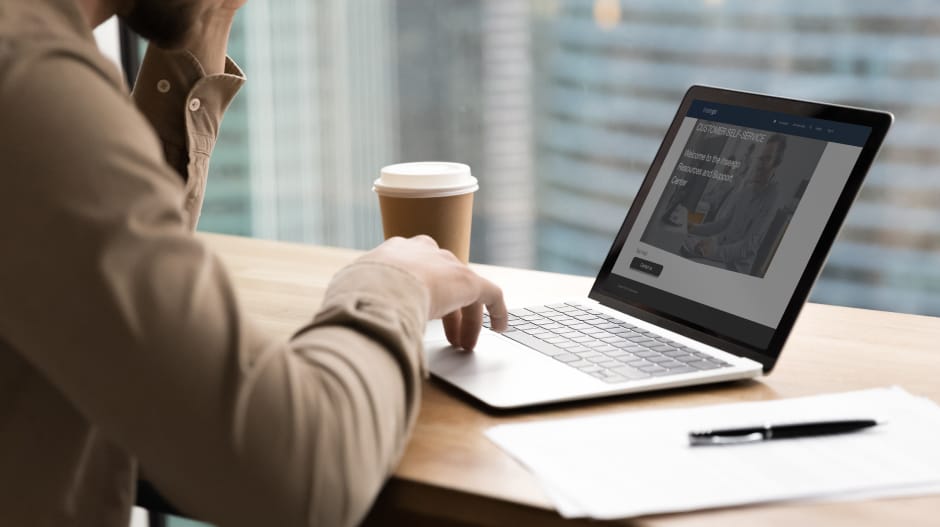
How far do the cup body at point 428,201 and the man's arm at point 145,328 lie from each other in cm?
51

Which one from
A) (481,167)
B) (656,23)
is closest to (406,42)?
(481,167)

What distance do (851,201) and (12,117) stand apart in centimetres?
68

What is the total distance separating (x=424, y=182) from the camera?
44.8 inches

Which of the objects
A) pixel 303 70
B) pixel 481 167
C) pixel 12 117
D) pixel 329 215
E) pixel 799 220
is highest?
pixel 12 117

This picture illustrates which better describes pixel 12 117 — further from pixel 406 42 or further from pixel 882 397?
pixel 406 42

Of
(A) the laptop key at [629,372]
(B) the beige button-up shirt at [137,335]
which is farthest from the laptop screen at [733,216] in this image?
(B) the beige button-up shirt at [137,335]

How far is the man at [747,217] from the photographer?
96 centimetres

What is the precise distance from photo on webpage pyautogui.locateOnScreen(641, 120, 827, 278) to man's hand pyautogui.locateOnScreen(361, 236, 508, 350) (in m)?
0.21

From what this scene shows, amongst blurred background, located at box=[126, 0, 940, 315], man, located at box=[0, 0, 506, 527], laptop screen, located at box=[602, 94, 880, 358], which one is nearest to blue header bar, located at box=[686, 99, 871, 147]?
laptop screen, located at box=[602, 94, 880, 358]

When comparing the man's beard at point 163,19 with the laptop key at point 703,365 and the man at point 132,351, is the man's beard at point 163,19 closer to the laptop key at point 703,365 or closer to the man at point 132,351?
the man at point 132,351

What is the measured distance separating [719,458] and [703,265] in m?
0.31

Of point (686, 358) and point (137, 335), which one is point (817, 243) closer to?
point (686, 358)

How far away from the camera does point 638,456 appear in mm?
732

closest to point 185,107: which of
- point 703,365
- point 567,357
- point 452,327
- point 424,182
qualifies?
point 424,182
